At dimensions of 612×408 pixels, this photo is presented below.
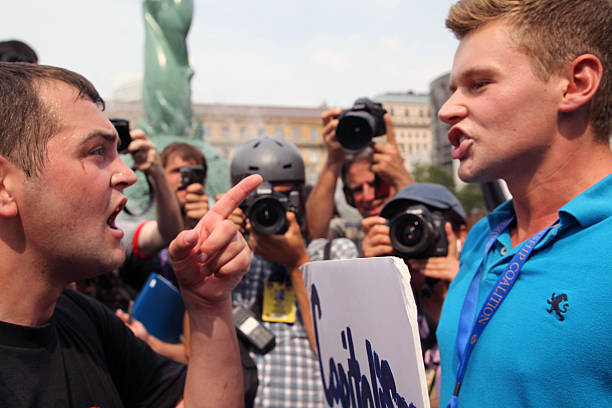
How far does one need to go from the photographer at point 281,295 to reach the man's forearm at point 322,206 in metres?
0.61

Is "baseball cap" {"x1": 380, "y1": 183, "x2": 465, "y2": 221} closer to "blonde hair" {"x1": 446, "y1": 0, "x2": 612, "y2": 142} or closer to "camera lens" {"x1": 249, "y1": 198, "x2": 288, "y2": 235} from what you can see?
"camera lens" {"x1": 249, "y1": 198, "x2": 288, "y2": 235}

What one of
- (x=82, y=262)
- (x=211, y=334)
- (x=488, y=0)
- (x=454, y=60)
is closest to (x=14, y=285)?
(x=82, y=262)

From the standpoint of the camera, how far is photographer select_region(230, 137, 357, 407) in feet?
8.16

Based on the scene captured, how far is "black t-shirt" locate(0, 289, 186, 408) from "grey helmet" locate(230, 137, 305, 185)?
1466 mm

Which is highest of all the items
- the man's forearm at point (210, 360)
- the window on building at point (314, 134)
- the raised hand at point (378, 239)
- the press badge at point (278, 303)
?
the raised hand at point (378, 239)

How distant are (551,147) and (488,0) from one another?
498 mm

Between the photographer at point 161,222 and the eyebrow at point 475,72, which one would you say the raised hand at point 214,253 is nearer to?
the eyebrow at point 475,72

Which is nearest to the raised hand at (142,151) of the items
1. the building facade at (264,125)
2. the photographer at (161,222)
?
the photographer at (161,222)

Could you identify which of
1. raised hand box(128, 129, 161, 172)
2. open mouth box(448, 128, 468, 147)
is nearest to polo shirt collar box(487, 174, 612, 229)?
open mouth box(448, 128, 468, 147)

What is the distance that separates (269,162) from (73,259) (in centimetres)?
174

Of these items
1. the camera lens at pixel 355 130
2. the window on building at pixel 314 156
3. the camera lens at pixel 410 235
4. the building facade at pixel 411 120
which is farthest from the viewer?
the building facade at pixel 411 120

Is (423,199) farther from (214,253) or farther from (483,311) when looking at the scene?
(214,253)

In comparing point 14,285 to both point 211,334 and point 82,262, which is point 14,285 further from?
point 211,334

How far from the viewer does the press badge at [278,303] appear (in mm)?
2664
